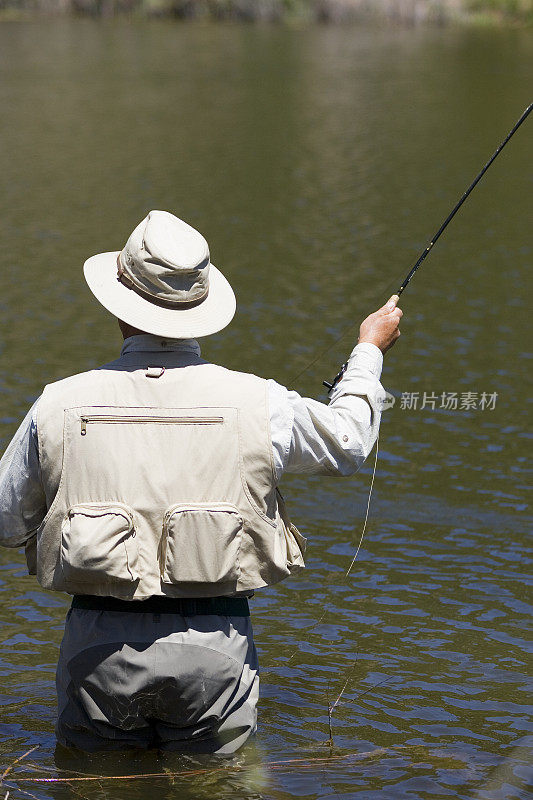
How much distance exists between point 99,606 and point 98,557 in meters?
0.21

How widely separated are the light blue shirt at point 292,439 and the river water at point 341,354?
72 cm

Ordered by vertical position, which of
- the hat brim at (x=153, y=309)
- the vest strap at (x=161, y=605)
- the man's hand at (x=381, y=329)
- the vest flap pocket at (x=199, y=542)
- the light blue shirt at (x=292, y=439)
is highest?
the hat brim at (x=153, y=309)

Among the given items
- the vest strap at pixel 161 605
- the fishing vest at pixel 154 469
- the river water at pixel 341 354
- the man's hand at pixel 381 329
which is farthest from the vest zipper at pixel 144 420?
the river water at pixel 341 354

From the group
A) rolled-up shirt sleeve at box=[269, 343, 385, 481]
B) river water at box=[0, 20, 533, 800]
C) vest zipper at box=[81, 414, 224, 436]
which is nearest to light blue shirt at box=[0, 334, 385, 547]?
rolled-up shirt sleeve at box=[269, 343, 385, 481]

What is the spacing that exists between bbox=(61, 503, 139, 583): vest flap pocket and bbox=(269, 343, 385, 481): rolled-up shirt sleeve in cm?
38

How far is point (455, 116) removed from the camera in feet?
70.1

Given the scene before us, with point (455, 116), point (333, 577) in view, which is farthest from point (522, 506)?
point (455, 116)

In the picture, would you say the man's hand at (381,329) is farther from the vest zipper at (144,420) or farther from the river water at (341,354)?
the river water at (341,354)

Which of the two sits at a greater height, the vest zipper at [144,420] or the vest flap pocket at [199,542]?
the vest zipper at [144,420]

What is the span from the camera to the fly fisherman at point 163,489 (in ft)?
9.63

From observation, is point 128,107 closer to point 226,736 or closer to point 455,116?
point 455,116

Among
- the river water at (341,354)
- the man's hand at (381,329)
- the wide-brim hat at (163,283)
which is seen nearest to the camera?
the wide-brim hat at (163,283)

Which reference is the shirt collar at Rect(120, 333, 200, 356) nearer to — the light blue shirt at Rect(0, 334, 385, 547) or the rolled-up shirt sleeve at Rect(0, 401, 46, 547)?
the light blue shirt at Rect(0, 334, 385, 547)

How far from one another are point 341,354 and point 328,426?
1.57 metres
